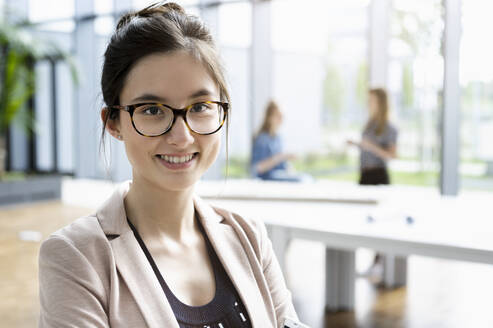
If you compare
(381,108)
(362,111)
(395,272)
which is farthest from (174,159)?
(362,111)

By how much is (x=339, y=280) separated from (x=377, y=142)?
1.88 meters

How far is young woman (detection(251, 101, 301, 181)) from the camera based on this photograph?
518 centimetres

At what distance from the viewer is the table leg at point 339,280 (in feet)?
11.3

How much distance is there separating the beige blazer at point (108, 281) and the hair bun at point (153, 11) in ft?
1.10

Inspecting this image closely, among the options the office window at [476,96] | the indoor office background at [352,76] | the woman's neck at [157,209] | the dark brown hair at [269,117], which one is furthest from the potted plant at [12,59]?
the woman's neck at [157,209]

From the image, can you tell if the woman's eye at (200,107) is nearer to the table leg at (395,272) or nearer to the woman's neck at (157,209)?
the woman's neck at (157,209)

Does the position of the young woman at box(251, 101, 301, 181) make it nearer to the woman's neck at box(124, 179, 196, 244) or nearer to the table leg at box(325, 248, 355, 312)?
the table leg at box(325, 248, 355, 312)

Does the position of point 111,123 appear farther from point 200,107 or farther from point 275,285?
point 275,285

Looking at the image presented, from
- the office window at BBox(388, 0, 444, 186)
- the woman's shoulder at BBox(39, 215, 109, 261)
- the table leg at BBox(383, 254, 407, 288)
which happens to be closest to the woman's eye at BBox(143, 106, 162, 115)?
the woman's shoulder at BBox(39, 215, 109, 261)

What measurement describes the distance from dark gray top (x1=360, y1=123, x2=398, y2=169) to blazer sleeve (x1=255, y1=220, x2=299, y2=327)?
3889 mm

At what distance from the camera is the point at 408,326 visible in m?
3.16

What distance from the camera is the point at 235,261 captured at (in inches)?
45.0

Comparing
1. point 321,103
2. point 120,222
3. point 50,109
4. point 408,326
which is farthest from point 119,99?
point 50,109

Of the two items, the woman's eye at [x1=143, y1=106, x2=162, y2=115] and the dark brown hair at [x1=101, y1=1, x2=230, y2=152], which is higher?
the dark brown hair at [x1=101, y1=1, x2=230, y2=152]
